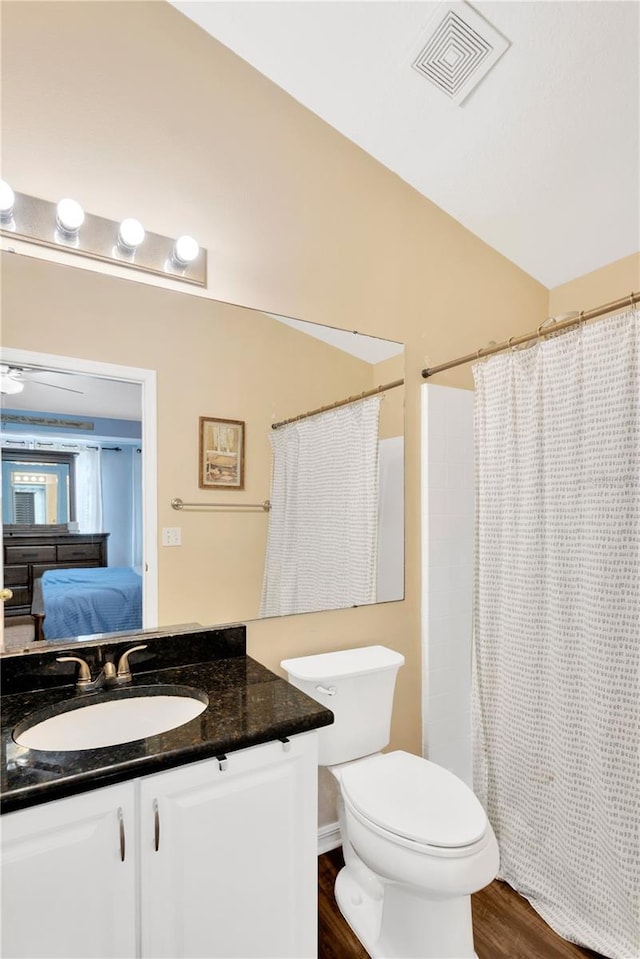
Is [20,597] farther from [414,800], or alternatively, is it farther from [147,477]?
[414,800]

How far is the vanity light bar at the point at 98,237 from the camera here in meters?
1.34

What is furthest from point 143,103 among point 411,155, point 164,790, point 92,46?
point 164,790

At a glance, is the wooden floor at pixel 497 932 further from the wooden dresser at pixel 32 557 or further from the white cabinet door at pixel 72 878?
the wooden dresser at pixel 32 557

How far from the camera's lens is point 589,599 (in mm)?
1580

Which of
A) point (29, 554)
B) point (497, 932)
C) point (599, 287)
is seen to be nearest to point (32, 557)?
point (29, 554)

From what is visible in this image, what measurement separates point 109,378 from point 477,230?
173 cm

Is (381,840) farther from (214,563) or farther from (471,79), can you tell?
(471,79)

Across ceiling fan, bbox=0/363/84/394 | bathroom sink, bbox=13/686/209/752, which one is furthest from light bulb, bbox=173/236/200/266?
bathroom sink, bbox=13/686/209/752

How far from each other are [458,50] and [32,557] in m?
1.96

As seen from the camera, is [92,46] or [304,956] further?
[92,46]

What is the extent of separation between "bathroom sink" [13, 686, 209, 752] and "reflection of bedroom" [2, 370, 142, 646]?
0.22 meters

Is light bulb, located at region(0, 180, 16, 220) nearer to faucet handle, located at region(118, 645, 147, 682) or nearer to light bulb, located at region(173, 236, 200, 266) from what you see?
light bulb, located at region(173, 236, 200, 266)

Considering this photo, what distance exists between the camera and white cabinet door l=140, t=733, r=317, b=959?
1.01 m

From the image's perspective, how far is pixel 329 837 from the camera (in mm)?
1888
